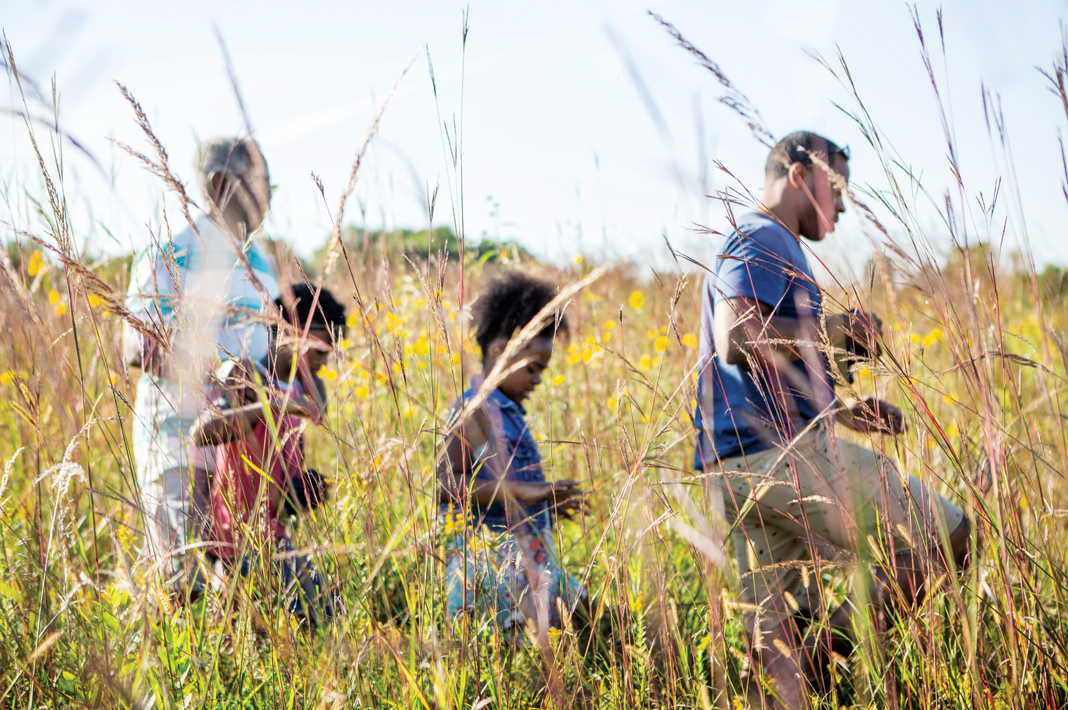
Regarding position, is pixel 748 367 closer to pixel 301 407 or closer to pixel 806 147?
pixel 806 147

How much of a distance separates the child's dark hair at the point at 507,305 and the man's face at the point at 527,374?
12 centimetres

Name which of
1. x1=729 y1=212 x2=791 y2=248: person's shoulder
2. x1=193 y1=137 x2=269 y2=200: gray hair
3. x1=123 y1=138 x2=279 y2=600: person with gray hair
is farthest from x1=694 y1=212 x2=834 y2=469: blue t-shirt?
x1=193 y1=137 x2=269 y2=200: gray hair

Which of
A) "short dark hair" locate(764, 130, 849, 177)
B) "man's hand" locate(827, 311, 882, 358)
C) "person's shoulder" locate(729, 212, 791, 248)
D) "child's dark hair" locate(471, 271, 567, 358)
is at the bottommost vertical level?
"man's hand" locate(827, 311, 882, 358)

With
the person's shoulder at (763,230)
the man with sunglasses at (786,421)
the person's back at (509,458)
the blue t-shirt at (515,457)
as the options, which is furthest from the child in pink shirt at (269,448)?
the person's shoulder at (763,230)

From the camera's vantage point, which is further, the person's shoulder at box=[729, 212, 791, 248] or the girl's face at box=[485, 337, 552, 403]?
the girl's face at box=[485, 337, 552, 403]

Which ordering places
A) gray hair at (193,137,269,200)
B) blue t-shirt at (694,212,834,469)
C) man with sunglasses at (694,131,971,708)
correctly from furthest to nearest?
gray hair at (193,137,269,200) → blue t-shirt at (694,212,834,469) → man with sunglasses at (694,131,971,708)

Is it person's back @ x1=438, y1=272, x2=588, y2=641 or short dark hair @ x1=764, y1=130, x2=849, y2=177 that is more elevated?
short dark hair @ x1=764, y1=130, x2=849, y2=177

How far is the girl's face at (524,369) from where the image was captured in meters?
1.89

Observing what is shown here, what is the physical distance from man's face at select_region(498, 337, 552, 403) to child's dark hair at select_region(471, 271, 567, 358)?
116mm

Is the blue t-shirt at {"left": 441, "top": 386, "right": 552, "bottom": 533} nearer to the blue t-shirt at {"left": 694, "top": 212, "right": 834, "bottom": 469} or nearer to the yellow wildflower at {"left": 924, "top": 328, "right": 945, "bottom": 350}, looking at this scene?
the blue t-shirt at {"left": 694, "top": 212, "right": 834, "bottom": 469}

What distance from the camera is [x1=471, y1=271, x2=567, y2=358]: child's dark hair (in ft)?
6.77

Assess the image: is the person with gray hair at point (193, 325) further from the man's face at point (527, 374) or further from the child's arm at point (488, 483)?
the man's face at point (527, 374)

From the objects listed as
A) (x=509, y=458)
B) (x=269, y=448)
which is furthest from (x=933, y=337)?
(x=269, y=448)

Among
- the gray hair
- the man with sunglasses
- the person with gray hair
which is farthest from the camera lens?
the gray hair
